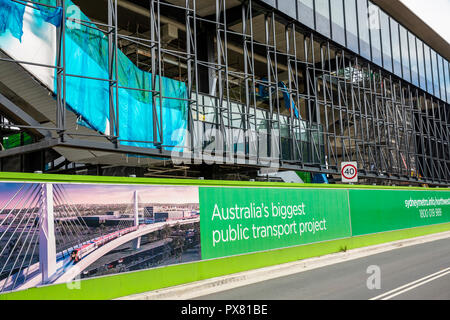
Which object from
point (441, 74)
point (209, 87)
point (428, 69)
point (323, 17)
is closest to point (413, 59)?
point (428, 69)

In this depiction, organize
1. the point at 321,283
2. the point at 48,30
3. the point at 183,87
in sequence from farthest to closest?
the point at 183,87
the point at 48,30
the point at 321,283

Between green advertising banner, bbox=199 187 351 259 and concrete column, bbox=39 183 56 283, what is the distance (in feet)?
11.7

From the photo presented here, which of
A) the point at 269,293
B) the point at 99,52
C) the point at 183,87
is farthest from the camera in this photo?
the point at 183,87

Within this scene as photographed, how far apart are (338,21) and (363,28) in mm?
2958

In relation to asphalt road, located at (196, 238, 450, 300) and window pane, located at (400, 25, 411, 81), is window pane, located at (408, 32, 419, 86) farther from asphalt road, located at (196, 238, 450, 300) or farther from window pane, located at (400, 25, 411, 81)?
asphalt road, located at (196, 238, 450, 300)

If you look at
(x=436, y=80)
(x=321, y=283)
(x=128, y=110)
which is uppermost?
(x=436, y=80)

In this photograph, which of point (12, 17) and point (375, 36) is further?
point (375, 36)

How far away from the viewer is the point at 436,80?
121ft

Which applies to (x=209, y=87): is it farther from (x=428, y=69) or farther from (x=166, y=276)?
(x=428, y=69)

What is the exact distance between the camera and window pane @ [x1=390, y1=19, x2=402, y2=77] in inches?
1191

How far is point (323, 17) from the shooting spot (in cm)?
2356
